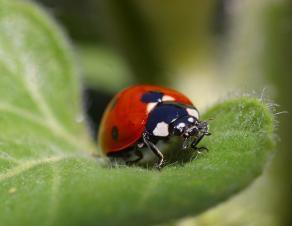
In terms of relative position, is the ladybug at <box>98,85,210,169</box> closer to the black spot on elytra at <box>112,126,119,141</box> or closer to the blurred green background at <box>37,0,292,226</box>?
the black spot on elytra at <box>112,126,119,141</box>

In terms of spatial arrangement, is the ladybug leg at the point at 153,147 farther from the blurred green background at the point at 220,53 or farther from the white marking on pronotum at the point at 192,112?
the blurred green background at the point at 220,53

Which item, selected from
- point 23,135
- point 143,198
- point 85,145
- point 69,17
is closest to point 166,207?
point 143,198

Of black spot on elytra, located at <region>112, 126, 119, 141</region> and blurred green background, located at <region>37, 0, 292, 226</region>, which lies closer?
black spot on elytra, located at <region>112, 126, 119, 141</region>

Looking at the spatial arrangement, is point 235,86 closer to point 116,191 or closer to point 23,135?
point 23,135

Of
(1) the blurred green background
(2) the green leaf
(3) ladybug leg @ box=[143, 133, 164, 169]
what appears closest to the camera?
(2) the green leaf

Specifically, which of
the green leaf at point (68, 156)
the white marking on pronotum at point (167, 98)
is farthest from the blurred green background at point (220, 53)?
the white marking on pronotum at point (167, 98)

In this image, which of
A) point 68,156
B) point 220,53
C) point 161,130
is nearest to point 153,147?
point 161,130

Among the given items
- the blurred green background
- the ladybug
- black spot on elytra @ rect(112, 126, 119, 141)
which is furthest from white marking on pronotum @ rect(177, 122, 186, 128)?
the blurred green background
